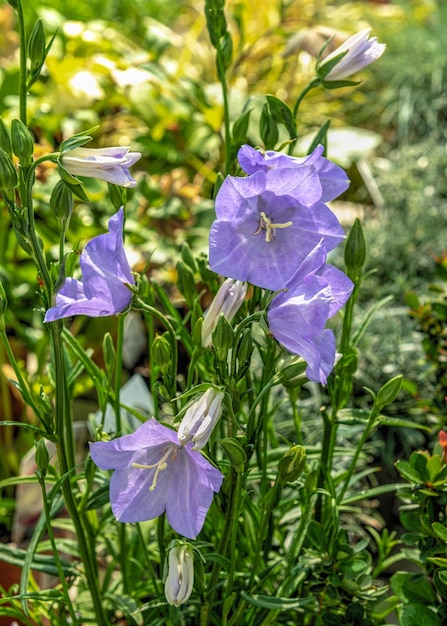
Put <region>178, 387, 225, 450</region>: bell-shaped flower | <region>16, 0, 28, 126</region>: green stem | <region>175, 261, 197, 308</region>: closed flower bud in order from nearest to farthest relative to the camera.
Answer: <region>178, 387, 225, 450</region>: bell-shaped flower
<region>16, 0, 28, 126</region>: green stem
<region>175, 261, 197, 308</region>: closed flower bud

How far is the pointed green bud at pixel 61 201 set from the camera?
2.10ft

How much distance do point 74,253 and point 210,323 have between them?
145 millimetres

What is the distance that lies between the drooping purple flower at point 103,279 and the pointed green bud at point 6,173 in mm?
80

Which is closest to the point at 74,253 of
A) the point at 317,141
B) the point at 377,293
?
the point at 317,141

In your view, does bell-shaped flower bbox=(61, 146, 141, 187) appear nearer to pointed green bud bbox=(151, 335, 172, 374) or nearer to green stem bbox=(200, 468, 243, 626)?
pointed green bud bbox=(151, 335, 172, 374)

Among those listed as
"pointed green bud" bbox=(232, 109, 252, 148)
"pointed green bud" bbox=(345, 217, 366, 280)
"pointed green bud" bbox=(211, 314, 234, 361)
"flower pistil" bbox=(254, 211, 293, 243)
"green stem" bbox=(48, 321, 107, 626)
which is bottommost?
"green stem" bbox=(48, 321, 107, 626)

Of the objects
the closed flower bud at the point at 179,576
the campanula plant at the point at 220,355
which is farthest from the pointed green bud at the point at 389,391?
the closed flower bud at the point at 179,576

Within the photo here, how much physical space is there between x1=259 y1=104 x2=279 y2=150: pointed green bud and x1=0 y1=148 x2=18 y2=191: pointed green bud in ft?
0.80

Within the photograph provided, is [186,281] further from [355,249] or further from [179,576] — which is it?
[179,576]

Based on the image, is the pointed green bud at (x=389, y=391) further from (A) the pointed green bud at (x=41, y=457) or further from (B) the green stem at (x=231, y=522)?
(A) the pointed green bud at (x=41, y=457)

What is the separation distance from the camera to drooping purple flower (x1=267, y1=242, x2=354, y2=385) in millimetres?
560

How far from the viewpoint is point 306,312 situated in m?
0.56

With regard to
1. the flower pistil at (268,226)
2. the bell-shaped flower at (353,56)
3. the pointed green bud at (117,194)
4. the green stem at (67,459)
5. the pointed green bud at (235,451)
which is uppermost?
the bell-shaped flower at (353,56)

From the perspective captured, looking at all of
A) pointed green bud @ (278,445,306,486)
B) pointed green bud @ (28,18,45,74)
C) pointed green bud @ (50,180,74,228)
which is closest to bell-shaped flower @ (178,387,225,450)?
pointed green bud @ (278,445,306,486)
